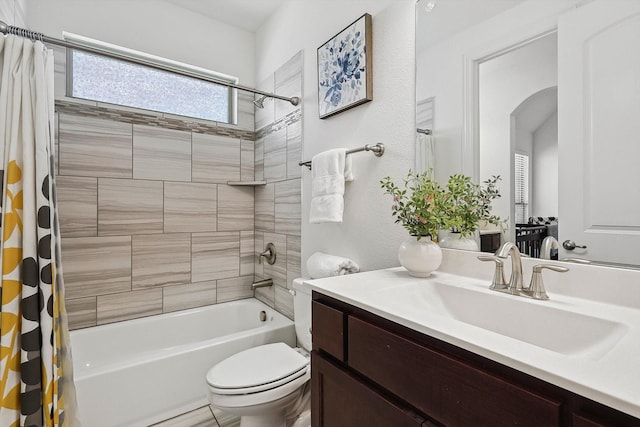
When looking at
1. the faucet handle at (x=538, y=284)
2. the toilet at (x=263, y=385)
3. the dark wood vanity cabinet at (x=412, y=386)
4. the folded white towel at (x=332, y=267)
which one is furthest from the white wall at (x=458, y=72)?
the toilet at (x=263, y=385)

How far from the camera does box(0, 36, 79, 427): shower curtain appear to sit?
1.15 m

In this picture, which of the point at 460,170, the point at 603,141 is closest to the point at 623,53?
the point at 603,141

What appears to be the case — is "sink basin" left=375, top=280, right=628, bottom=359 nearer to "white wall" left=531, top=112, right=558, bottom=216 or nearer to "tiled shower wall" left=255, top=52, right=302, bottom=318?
"white wall" left=531, top=112, right=558, bottom=216

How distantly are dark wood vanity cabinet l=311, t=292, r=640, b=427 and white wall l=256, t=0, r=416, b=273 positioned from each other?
60 cm

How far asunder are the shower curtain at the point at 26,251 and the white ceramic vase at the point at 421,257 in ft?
4.52

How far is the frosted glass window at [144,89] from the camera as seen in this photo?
80.2 inches

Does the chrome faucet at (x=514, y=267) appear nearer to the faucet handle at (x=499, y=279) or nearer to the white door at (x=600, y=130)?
the faucet handle at (x=499, y=279)

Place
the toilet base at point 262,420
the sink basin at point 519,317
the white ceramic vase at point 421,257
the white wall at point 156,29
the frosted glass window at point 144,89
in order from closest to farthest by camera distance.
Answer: the sink basin at point 519,317 < the white ceramic vase at point 421,257 < the toilet base at point 262,420 < the white wall at point 156,29 < the frosted glass window at point 144,89

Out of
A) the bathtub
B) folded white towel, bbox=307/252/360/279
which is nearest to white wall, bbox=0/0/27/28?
the bathtub

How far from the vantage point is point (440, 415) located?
61 cm

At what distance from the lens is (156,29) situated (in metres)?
2.20

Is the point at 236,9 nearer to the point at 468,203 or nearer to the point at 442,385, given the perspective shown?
the point at 468,203

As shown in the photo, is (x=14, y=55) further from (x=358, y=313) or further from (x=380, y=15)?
(x=358, y=313)

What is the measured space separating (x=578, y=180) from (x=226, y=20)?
8.49 ft
